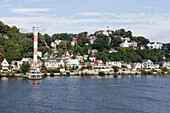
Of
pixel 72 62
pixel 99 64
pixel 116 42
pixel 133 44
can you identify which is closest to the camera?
pixel 72 62

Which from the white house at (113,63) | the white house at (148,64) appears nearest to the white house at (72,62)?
the white house at (113,63)

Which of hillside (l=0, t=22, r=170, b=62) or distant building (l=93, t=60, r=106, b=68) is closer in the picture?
hillside (l=0, t=22, r=170, b=62)

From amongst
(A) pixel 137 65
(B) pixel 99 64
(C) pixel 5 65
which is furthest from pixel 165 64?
(C) pixel 5 65

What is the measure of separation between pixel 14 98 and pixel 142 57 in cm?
8744

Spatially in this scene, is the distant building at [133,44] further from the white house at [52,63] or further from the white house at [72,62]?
the white house at [52,63]

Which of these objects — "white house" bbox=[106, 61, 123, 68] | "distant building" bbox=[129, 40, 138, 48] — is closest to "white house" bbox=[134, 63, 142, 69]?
"white house" bbox=[106, 61, 123, 68]

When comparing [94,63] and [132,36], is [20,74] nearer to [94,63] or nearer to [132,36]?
[94,63]

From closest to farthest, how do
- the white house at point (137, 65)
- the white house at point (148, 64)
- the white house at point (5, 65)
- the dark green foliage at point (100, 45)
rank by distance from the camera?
the white house at point (5, 65) < the white house at point (137, 65) < the white house at point (148, 64) < the dark green foliage at point (100, 45)

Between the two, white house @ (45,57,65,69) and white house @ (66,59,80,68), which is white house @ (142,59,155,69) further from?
white house @ (45,57,65,69)

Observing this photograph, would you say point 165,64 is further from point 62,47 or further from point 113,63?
point 62,47

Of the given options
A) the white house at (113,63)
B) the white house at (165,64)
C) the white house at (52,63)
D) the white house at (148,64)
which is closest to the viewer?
the white house at (52,63)

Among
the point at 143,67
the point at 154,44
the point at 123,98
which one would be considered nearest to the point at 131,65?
the point at 143,67

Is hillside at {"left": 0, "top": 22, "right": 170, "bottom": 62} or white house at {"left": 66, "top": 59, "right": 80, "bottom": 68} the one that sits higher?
hillside at {"left": 0, "top": 22, "right": 170, "bottom": 62}

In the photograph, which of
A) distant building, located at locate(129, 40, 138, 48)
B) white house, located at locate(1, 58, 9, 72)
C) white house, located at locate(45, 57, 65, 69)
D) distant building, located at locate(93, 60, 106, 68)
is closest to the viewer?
white house, located at locate(1, 58, 9, 72)
